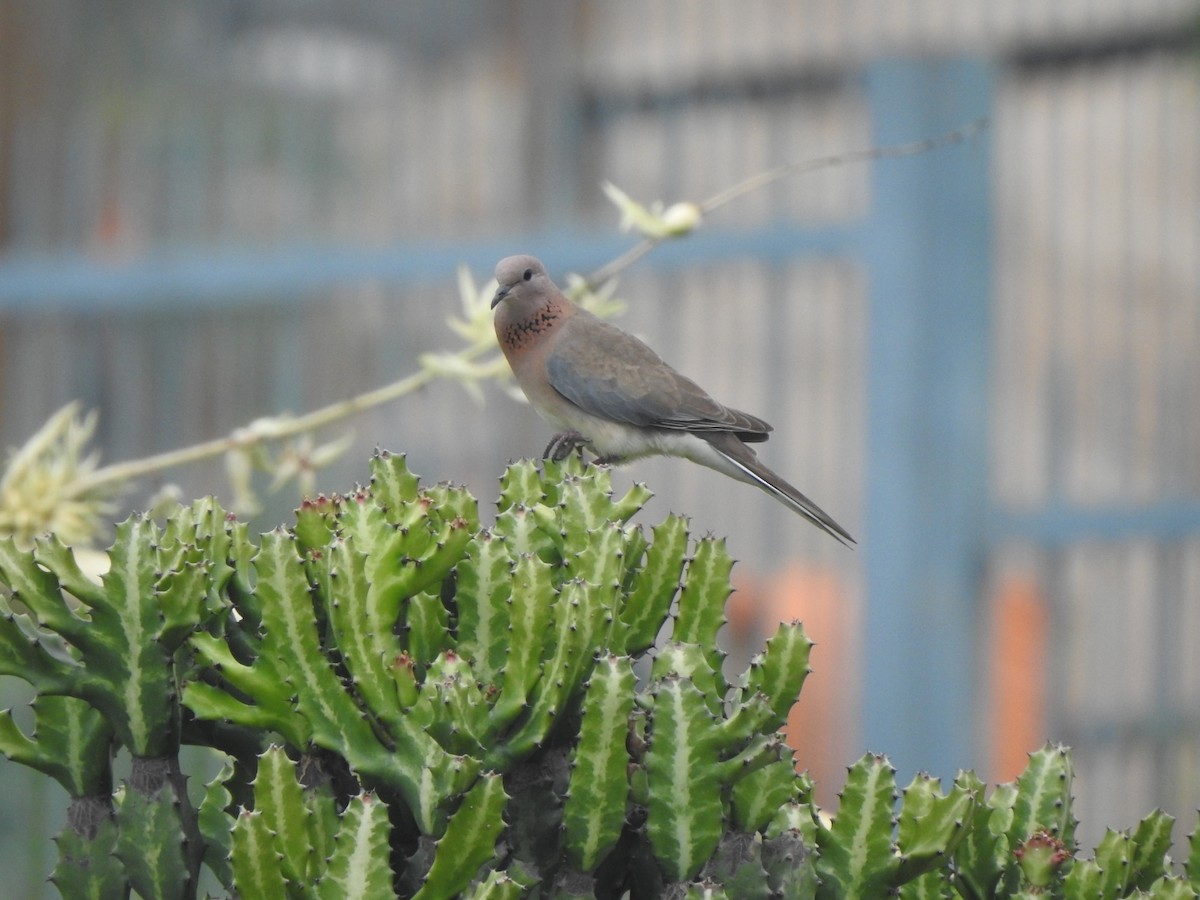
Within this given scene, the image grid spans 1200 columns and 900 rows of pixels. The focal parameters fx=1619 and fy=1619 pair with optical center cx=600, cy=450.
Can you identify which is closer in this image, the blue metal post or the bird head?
the bird head

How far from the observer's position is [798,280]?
573 cm

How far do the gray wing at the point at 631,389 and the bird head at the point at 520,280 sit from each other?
120 millimetres

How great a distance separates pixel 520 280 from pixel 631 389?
32 cm

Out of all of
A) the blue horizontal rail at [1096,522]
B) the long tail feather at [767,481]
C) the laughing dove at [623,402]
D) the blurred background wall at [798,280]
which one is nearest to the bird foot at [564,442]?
the laughing dove at [623,402]

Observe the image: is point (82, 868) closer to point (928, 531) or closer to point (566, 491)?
point (566, 491)

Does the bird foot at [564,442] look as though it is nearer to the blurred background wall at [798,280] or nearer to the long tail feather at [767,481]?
the long tail feather at [767,481]

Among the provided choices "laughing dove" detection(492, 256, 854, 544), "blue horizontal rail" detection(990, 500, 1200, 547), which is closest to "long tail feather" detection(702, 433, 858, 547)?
"laughing dove" detection(492, 256, 854, 544)

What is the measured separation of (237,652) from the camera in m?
1.69

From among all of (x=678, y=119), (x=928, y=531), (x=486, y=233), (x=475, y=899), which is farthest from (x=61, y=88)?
(x=475, y=899)

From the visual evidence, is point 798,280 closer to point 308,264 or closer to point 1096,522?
point 1096,522

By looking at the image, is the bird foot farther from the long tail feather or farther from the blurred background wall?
the blurred background wall

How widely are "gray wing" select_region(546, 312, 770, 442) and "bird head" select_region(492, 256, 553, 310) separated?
120mm

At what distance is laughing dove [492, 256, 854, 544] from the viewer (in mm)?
2924

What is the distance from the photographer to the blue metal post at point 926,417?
5.47 m
